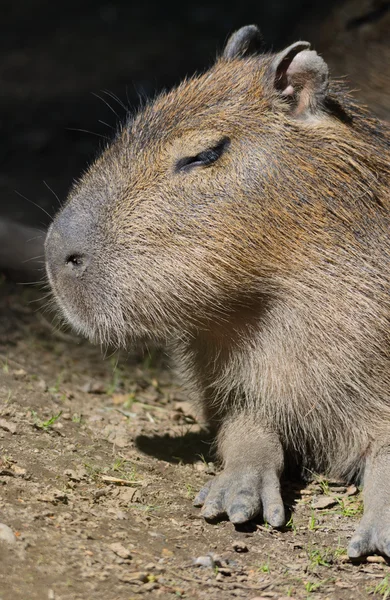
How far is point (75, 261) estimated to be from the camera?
13.5 ft

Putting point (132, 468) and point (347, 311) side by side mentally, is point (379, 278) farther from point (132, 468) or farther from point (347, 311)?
point (132, 468)

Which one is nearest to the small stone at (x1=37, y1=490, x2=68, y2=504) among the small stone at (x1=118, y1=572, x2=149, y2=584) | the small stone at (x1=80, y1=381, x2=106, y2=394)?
the small stone at (x1=118, y1=572, x2=149, y2=584)

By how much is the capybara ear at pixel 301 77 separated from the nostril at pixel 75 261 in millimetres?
1176

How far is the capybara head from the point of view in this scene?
4.01 metres

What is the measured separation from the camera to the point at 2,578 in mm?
3158

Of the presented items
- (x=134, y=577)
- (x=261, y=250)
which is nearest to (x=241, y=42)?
(x=261, y=250)

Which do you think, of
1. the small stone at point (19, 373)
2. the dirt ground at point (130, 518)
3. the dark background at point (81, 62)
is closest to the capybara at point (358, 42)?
the dark background at point (81, 62)

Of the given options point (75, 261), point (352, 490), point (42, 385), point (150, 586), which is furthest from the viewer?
point (42, 385)

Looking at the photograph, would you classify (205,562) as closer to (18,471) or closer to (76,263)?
(18,471)

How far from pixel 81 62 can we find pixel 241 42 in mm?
6632

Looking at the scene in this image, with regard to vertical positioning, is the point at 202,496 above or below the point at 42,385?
above

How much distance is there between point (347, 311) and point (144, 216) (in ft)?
3.27

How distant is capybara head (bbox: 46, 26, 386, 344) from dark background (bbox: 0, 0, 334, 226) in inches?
142

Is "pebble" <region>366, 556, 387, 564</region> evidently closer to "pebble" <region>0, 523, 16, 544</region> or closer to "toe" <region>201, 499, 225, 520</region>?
"toe" <region>201, 499, 225, 520</region>
